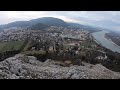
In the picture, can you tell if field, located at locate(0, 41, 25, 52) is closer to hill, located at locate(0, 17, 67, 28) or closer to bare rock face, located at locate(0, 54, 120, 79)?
bare rock face, located at locate(0, 54, 120, 79)

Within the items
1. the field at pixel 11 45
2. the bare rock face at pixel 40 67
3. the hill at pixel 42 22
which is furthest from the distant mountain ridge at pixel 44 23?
the bare rock face at pixel 40 67

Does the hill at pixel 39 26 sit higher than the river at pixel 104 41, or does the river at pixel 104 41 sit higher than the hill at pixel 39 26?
the hill at pixel 39 26

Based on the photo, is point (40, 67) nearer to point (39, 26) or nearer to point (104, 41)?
point (39, 26)

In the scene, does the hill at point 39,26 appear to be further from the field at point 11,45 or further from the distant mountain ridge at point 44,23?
the field at point 11,45

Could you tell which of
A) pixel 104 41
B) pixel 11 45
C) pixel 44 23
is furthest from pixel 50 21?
pixel 104 41
